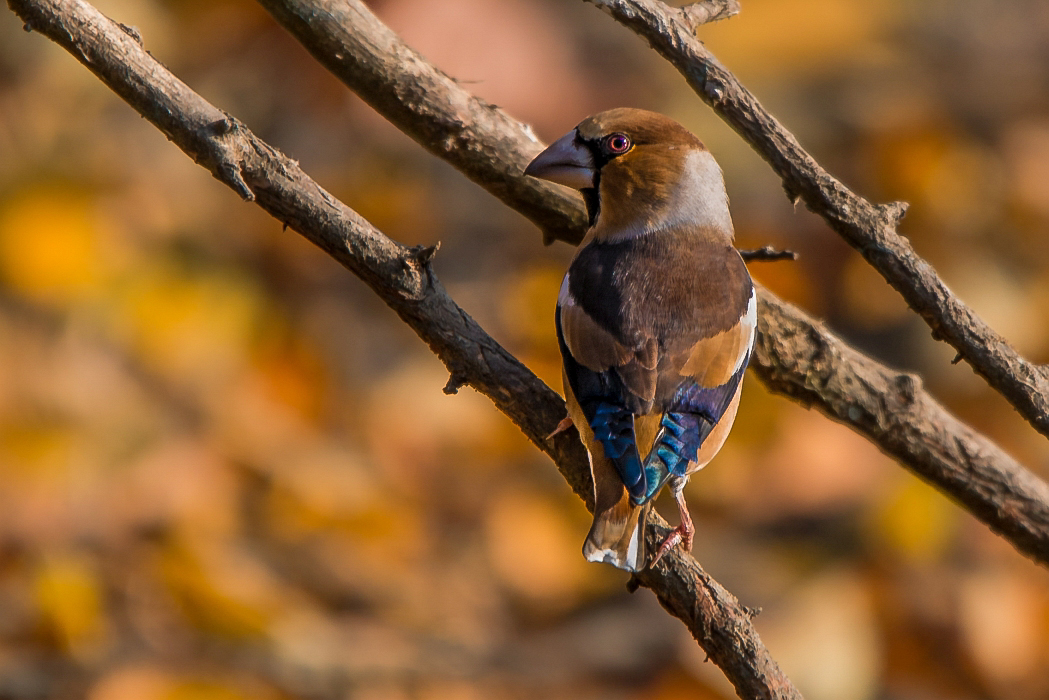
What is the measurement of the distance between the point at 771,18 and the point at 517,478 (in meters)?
2.27

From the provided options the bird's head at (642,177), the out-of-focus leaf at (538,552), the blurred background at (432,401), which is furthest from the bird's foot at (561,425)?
the out-of-focus leaf at (538,552)

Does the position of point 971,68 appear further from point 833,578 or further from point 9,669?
point 9,669

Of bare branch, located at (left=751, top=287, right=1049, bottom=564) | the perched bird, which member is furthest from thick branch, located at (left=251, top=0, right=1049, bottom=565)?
the perched bird

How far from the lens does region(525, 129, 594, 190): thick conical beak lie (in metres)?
2.33

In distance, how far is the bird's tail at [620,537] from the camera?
5.98 ft

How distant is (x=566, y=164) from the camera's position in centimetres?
238

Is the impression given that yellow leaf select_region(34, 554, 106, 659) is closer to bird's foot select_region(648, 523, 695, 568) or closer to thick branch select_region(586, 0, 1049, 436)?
bird's foot select_region(648, 523, 695, 568)

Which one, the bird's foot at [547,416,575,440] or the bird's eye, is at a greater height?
the bird's eye

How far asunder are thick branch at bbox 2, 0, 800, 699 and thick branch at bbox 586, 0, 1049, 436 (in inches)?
23.0

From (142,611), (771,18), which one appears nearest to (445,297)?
(142,611)

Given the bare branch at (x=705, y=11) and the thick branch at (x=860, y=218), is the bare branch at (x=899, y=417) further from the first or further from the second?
the bare branch at (x=705, y=11)

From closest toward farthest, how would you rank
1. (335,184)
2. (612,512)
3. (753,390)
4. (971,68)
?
(612,512) → (753,390) → (335,184) → (971,68)

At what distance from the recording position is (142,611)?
337cm

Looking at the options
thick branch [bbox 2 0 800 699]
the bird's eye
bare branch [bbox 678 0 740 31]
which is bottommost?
thick branch [bbox 2 0 800 699]
